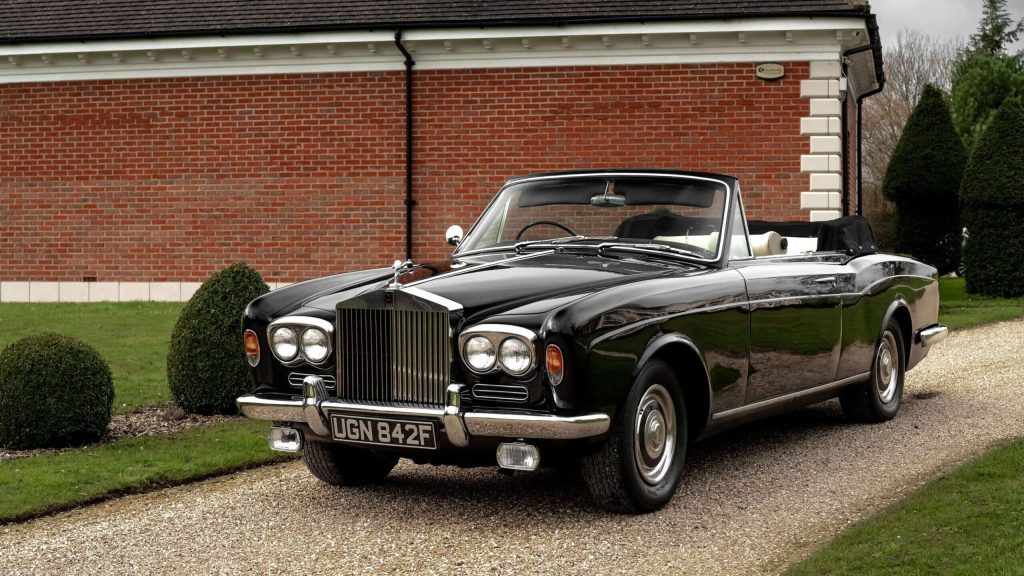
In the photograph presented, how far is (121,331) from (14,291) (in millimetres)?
5366

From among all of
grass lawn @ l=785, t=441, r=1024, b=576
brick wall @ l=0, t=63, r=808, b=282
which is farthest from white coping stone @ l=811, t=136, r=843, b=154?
grass lawn @ l=785, t=441, r=1024, b=576

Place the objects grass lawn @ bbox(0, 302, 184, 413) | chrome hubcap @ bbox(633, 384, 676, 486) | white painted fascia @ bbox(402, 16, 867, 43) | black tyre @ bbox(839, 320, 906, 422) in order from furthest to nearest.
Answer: white painted fascia @ bbox(402, 16, 867, 43)
grass lawn @ bbox(0, 302, 184, 413)
black tyre @ bbox(839, 320, 906, 422)
chrome hubcap @ bbox(633, 384, 676, 486)

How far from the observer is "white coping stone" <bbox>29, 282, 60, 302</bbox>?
17562mm

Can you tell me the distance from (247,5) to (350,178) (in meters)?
3.23

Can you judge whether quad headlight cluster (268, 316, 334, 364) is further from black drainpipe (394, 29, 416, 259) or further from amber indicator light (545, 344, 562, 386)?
black drainpipe (394, 29, 416, 259)

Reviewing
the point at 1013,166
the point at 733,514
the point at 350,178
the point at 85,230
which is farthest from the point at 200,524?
the point at 1013,166

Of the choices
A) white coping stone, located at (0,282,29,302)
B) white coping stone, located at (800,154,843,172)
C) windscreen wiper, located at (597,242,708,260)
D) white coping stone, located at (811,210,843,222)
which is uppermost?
white coping stone, located at (800,154,843,172)

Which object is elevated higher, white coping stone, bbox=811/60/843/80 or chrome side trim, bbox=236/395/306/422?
white coping stone, bbox=811/60/843/80

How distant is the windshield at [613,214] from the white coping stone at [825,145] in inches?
374

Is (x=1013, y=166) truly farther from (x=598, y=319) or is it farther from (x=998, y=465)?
(x=598, y=319)

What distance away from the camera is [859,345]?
23.1 feet

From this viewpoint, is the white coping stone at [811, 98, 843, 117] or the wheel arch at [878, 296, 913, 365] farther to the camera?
the white coping stone at [811, 98, 843, 117]

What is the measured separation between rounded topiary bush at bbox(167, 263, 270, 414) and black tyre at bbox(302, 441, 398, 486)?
2.62m

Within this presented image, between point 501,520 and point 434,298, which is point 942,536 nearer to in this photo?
point 501,520
